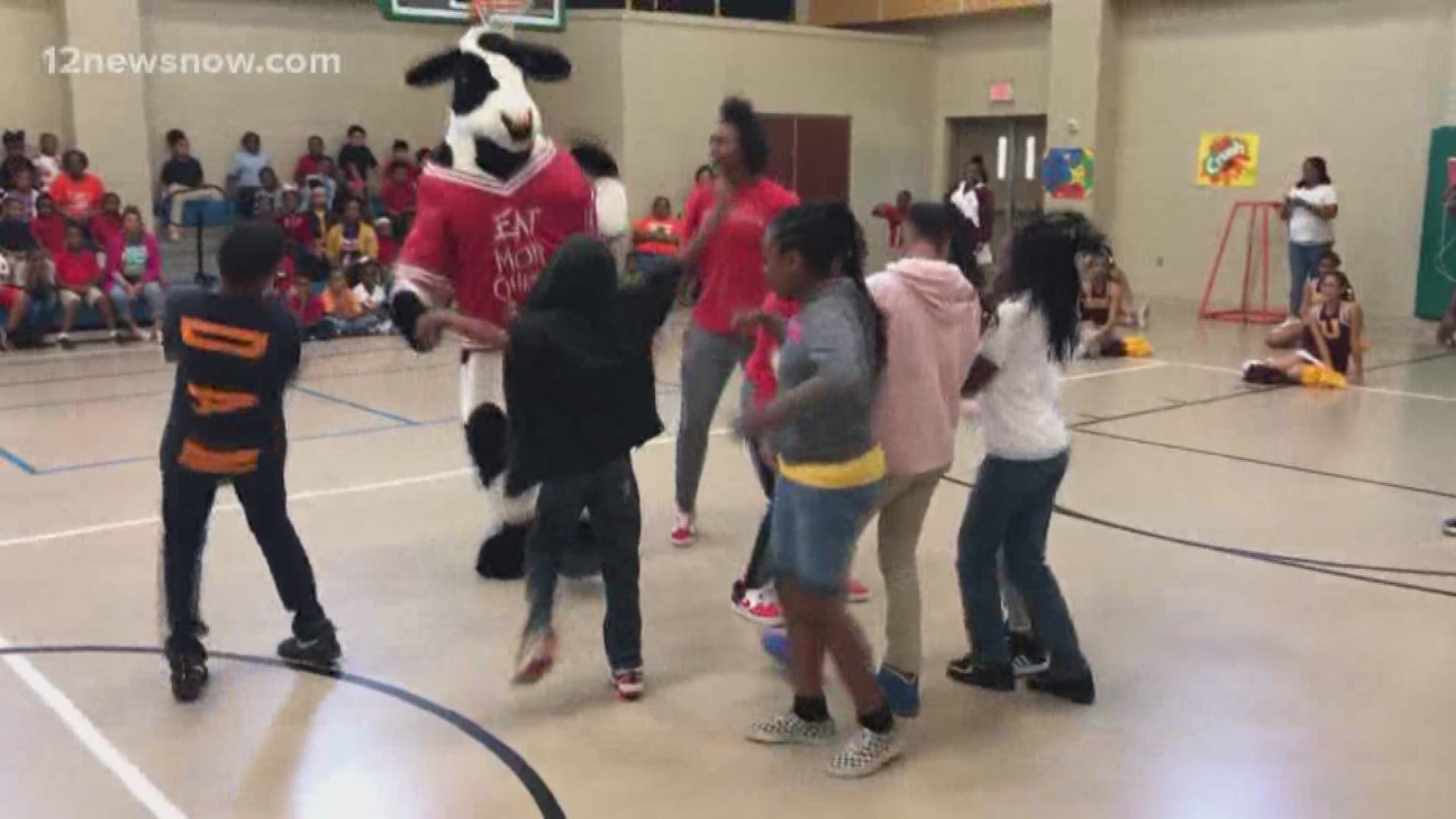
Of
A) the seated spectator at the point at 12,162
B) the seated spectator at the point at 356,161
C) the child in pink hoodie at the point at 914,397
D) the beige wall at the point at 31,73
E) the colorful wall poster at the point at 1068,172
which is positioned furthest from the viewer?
the colorful wall poster at the point at 1068,172

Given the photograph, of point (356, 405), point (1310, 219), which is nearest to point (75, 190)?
point (356, 405)

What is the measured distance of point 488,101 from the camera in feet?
17.0

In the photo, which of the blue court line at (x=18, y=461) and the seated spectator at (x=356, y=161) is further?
the seated spectator at (x=356, y=161)

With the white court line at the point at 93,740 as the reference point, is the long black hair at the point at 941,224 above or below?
above

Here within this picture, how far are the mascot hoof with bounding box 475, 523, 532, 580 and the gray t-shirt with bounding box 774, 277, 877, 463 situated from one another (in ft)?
6.64

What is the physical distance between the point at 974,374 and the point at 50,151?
39.9ft

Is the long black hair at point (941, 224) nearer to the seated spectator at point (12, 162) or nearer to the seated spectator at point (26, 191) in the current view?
the seated spectator at point (26, 191)

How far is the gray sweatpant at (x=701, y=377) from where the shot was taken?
5250 mm

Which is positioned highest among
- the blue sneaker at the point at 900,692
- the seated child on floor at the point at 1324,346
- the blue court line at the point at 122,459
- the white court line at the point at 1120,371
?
the seated child on floor at the point at 1324,346

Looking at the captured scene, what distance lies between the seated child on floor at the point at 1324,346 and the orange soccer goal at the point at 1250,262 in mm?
4803

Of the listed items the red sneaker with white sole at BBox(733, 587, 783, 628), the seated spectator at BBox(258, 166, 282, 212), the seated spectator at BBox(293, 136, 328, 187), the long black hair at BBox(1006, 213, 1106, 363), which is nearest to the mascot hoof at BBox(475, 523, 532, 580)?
the red sneaker with white sole at BBox(733, 587, 783, 628)

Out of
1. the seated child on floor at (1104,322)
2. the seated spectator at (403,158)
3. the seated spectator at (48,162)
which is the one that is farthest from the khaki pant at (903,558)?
the seated spectator at (403,158)

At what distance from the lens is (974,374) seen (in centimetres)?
386

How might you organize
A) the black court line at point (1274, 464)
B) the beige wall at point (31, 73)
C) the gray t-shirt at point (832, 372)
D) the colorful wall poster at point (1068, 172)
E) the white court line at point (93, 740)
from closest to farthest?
the gray t-shirt at point (832, 372), the white court line at point (93, 740), the black court line at point (1274, 464), the beige wall at point (31, 73), the colorful wall poster at point (1068, 172)
